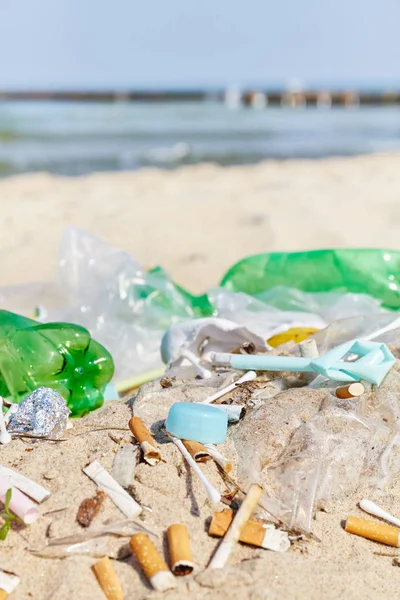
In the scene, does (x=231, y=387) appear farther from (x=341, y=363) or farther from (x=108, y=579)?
(x=108, y=579)

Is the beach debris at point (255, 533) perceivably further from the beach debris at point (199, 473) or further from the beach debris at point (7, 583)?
the beach debris at point (7, 583)

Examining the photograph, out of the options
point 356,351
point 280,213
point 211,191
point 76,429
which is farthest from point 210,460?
point 211,191

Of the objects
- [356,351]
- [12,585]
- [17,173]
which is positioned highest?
[356,351]

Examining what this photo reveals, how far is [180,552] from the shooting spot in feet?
3.78

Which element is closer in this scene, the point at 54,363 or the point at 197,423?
the point at 197,423

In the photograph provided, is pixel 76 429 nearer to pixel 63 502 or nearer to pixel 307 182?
pixel 63 502

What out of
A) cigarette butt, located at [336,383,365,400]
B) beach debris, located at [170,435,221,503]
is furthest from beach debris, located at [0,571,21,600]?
cigarette butt, located at [336,383,365,400]

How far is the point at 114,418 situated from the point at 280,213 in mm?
2860

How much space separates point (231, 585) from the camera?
112 cm

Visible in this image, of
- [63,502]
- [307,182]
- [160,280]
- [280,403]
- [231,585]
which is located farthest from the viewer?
[307,182]

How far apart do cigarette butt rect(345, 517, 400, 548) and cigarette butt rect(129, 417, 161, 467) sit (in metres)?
0.40

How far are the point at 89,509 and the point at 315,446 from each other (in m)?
0.48

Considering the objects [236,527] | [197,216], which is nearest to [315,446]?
[236,527]

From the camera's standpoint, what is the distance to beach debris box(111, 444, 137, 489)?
133 centimetres
